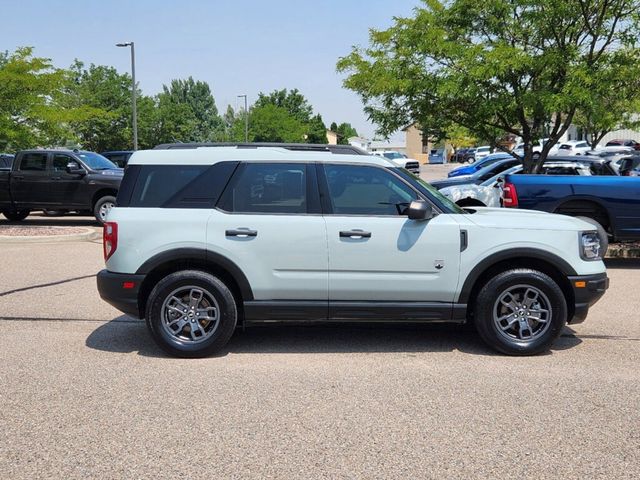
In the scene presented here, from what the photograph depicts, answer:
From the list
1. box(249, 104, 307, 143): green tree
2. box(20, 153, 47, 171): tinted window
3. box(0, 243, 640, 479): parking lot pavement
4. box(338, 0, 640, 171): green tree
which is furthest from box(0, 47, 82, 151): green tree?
box(249, 104, 307, 143): green tree

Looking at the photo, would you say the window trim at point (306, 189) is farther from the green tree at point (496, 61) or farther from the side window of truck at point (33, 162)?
the side window of truck at point (33, 162)

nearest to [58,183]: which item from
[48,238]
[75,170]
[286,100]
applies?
[75,170]

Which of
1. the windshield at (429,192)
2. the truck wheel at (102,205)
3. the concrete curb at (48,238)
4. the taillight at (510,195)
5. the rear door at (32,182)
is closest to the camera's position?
the windshield at (429,192)

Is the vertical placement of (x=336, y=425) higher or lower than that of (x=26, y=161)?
lower

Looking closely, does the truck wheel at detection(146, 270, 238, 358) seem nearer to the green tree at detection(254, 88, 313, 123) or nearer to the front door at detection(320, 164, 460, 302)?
the front door at detection(320, 164, 460, 302)

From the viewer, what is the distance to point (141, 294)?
585 cm

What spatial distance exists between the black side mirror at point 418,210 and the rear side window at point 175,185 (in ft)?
5.32

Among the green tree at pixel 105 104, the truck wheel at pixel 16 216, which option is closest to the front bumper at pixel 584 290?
the truck wheel at pixel 16 216

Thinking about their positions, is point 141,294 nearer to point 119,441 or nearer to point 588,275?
point 119,441

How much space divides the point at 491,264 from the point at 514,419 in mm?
1735

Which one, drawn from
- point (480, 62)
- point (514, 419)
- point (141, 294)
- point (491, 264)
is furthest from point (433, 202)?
point (480, 62)

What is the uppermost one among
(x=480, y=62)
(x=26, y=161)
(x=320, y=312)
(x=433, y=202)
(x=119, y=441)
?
(x=480, y=62)

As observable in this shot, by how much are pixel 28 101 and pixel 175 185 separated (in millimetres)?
12473

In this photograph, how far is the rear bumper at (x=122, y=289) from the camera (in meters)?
5.74
